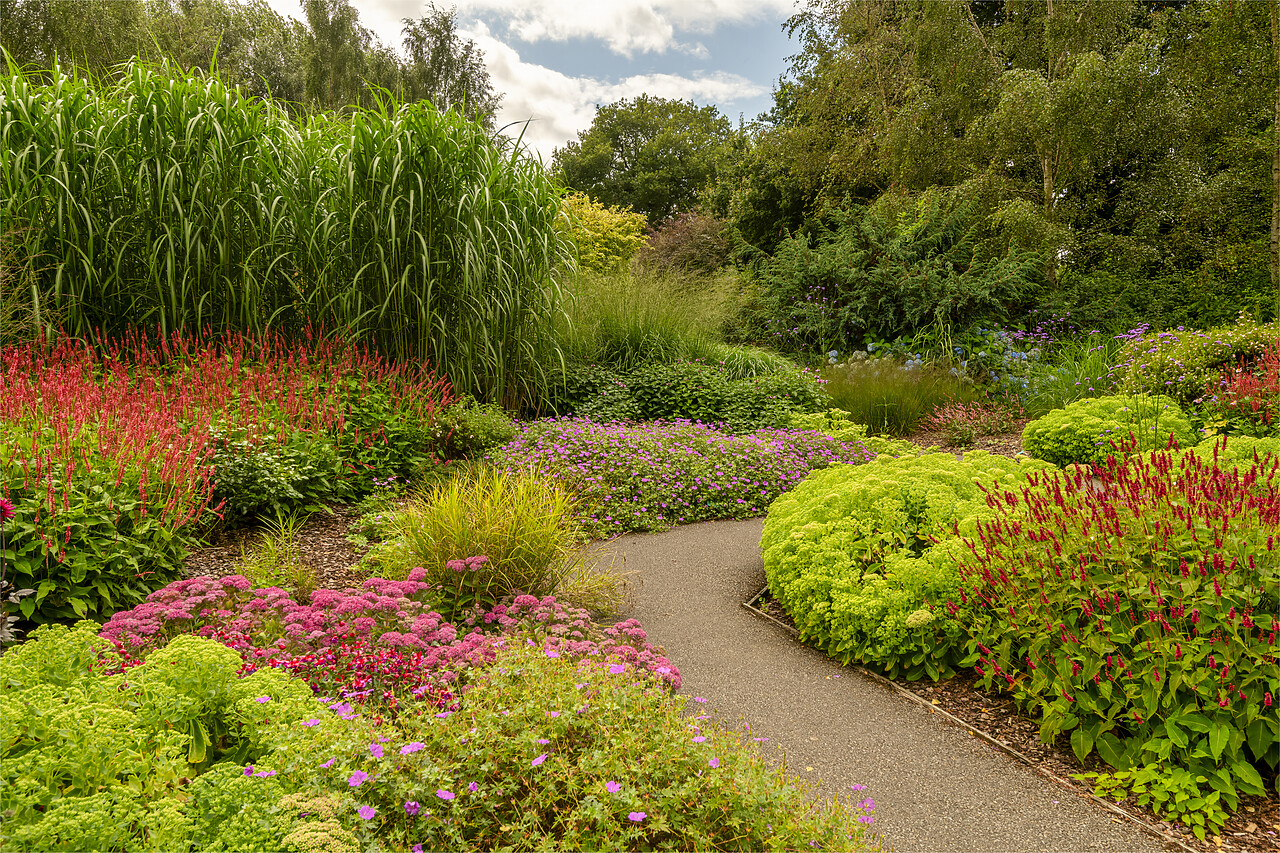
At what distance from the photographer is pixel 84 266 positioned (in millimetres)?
4500

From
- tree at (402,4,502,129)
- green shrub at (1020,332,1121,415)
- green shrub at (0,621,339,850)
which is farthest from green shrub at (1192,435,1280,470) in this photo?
tree at (402,4,502,129)

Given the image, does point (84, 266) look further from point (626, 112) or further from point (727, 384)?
point (626, 112)

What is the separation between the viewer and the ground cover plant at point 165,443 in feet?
8.30

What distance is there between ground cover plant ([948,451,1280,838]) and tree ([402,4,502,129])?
2123 centimetres

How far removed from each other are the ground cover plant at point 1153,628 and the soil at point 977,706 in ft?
0.15

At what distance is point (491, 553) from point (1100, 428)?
4.18 meters

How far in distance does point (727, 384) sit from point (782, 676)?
15.1 ft

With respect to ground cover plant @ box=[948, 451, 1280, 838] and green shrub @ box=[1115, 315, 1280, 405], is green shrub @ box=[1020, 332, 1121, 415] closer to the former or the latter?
green shrub @ box=[1115, 315, 1280, 405]

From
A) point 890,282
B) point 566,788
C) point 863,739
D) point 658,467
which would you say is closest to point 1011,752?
point 863,739

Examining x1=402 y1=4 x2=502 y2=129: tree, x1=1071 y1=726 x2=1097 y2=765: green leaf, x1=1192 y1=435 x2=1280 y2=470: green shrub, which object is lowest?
x1=1071 y1=726 x2=1097 y2=765: green leaf

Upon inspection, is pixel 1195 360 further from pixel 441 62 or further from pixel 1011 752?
pixel 441 62

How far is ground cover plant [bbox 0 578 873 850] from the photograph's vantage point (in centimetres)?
127

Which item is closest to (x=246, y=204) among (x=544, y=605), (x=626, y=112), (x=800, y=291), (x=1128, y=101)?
(x=544, y=605)

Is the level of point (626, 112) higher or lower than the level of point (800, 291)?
higher
